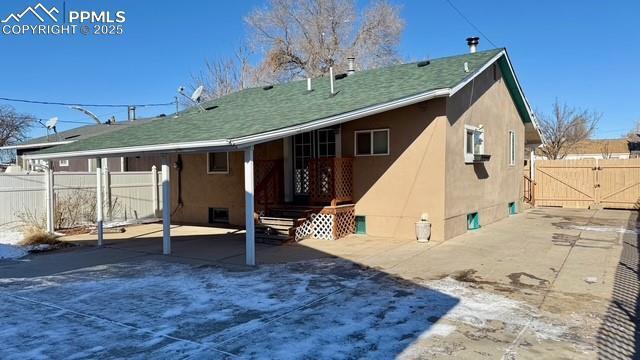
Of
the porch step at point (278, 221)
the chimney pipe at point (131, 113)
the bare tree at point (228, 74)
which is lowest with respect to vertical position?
the porch step at point (278, 221)

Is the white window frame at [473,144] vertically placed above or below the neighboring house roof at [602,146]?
below

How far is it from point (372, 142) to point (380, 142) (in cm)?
21

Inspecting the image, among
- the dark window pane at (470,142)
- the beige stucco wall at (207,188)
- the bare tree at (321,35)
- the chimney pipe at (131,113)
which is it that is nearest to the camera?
the dark window pane at (470,142)

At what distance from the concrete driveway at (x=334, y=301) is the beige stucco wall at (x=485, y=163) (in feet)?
5.19

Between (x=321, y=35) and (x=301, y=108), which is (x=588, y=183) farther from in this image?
(x=321, y=35)

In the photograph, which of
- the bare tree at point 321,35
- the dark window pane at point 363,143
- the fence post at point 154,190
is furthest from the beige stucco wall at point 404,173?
the bare tree at point 321,35

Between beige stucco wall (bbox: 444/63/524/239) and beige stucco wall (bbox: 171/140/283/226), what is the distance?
198 inches

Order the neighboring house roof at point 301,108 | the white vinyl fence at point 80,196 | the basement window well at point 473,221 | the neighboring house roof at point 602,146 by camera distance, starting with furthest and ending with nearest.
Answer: the neighboring house roof at point 602,146
the white vinyl fence at point 80,196
the basement window well at point 473,221
the neighboring house roof at point 301,108

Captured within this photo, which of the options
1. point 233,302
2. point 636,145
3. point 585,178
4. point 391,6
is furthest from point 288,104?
point 636,145

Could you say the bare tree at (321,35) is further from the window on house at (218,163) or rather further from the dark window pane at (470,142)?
the dark window pane at (470,142)

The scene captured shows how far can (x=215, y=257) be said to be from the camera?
9523mm

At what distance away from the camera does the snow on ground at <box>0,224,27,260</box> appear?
398 inches

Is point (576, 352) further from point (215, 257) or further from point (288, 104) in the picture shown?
point (288, 104)

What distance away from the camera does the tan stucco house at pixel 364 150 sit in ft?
33.5
